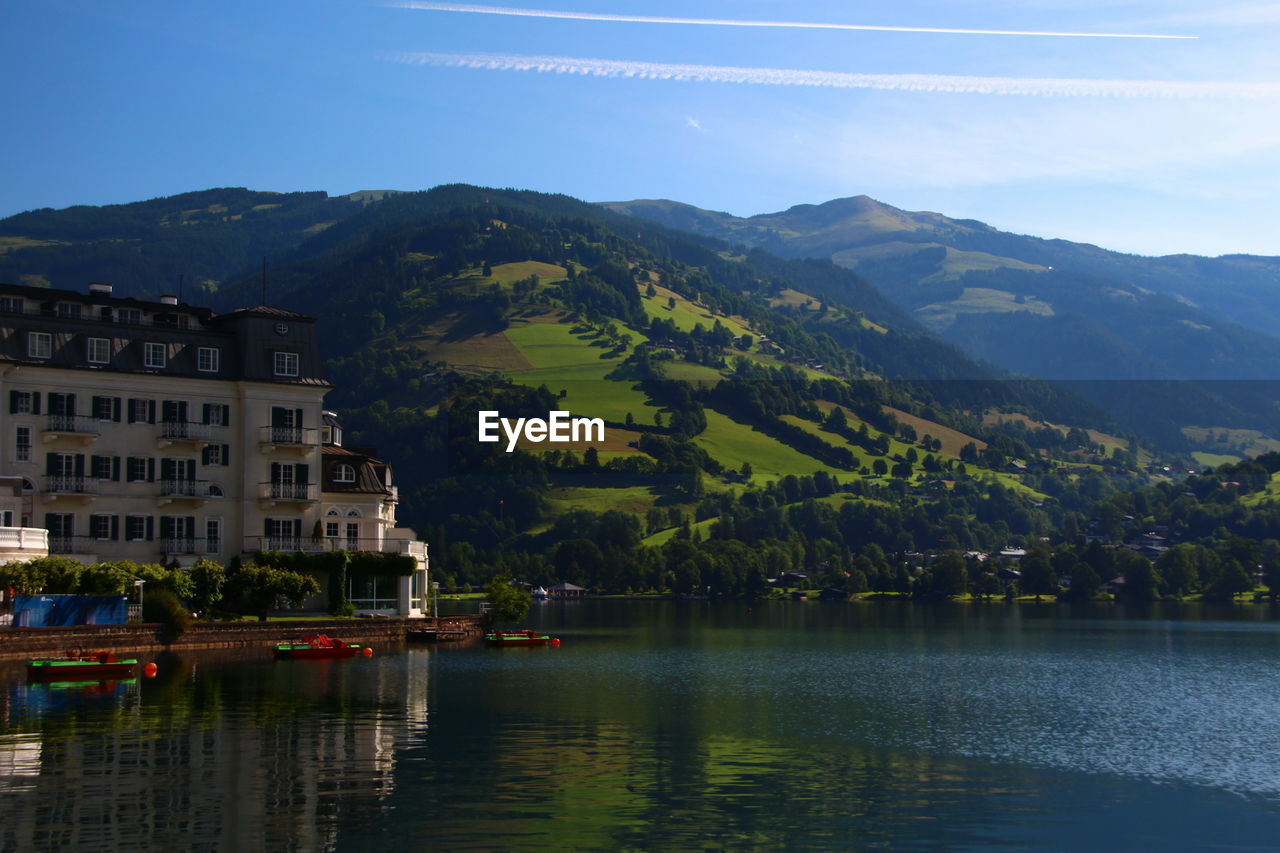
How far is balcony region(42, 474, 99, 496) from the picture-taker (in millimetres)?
86688

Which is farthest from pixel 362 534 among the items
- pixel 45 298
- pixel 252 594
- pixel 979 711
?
pixel 979 711

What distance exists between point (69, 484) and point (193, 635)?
579 inches

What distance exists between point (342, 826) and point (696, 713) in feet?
91.2

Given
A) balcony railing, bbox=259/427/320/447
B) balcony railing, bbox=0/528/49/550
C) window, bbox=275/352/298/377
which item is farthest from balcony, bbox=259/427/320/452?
balcony railing, bbox=0/528/49/550

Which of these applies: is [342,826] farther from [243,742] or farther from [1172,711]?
[1172,711]

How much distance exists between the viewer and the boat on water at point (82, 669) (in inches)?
2451

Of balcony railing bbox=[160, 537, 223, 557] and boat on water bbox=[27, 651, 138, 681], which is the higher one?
balcony railing bbox=[160, 537, 223, 557]

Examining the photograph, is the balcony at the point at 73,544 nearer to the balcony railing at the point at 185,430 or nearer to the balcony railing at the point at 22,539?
the balcony railing at the point at 22,539

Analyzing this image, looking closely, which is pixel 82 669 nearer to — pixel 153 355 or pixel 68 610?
pixel 68 610

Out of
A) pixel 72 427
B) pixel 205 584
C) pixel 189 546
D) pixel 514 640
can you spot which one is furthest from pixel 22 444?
pixel 514 640

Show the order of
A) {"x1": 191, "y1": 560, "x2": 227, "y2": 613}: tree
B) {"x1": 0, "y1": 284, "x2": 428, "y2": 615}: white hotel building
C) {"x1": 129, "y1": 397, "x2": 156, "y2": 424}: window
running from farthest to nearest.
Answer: {"x1": 129, "y1": 397, "x2": 156, "y2": 424}: window
{"x1": 0, "y1": 284, "x2": 428, "y2": 615}: white hotel building
{"x1": 191, "y1": 560, "x2": 227, "y2": 613}: tree

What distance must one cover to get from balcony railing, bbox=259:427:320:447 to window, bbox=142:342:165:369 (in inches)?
314

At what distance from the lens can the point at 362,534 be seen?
9950cm

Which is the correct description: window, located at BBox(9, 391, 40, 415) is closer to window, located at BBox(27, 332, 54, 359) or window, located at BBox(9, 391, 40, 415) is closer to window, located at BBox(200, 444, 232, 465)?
window, located at BBox(27, 332, 54, 359)
